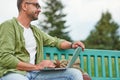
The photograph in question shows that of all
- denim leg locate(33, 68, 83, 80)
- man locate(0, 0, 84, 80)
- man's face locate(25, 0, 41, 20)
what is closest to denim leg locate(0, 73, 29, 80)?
man locate(0, 0, 84, 80)

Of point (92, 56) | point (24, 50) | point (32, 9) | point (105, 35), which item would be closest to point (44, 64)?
point (24, 50)

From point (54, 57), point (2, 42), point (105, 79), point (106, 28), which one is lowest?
point (106, 28)

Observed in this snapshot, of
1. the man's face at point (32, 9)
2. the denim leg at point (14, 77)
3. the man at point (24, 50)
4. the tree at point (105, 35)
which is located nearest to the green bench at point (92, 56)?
the man at point (24, 50)

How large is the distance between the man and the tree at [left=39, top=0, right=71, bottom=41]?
122 ft

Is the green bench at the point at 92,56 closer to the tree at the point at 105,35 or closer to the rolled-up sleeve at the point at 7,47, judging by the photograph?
the rolled-up sleeve at the point at 7,47

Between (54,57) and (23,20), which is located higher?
(23,20)

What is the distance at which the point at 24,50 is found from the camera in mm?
4207

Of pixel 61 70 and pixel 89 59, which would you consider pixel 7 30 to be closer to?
pixel 61 70

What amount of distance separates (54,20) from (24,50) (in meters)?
39.1

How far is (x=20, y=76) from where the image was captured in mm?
3932

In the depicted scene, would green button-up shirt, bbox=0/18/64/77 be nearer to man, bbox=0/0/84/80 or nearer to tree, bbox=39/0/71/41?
man, bbox=0/0/84/80

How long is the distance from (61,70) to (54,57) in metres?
1.09

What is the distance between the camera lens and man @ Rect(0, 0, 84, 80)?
398 cm

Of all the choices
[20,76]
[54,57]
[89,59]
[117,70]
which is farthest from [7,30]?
[117,70]
